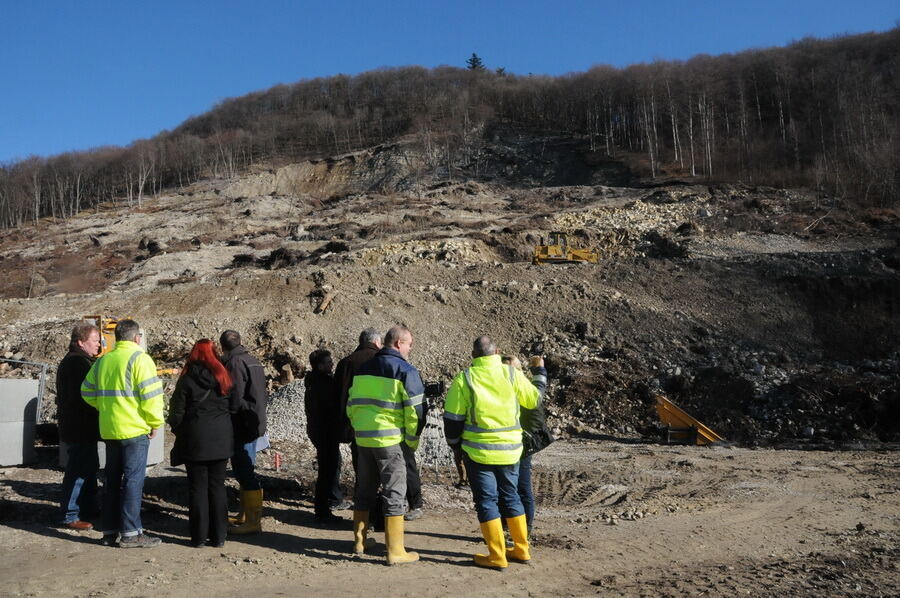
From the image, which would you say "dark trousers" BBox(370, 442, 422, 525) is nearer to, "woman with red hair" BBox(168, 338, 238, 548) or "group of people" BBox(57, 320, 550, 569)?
"group of people" BBox(57, 320, 550, 569)

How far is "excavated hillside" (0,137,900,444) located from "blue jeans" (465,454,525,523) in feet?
27.5

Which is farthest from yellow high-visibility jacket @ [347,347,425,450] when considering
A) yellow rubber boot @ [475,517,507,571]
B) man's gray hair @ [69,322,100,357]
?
man's gray hair @ [69,322,100,357]

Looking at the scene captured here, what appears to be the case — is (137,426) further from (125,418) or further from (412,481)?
(412,481)

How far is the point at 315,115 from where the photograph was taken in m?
73.0

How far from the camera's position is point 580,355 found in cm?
1533

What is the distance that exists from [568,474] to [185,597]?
5.78m

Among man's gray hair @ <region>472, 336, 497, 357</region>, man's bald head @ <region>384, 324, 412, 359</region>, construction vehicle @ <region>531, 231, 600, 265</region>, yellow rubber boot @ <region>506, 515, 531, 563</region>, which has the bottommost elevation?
yellow rubber boot @ <region>506, 515, 531, 563</region>

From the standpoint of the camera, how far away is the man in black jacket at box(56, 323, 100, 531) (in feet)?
17.2

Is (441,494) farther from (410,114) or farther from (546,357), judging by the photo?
(410,114)

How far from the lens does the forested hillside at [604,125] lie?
44469mm

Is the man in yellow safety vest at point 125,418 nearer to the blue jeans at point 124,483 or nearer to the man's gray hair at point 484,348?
the blue jeans at point 124,483

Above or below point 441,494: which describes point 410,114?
above

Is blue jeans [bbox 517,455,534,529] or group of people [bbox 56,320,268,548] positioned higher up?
group of people [bbox 56,320,268,548]

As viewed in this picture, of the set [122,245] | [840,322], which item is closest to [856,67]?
[840,322]
